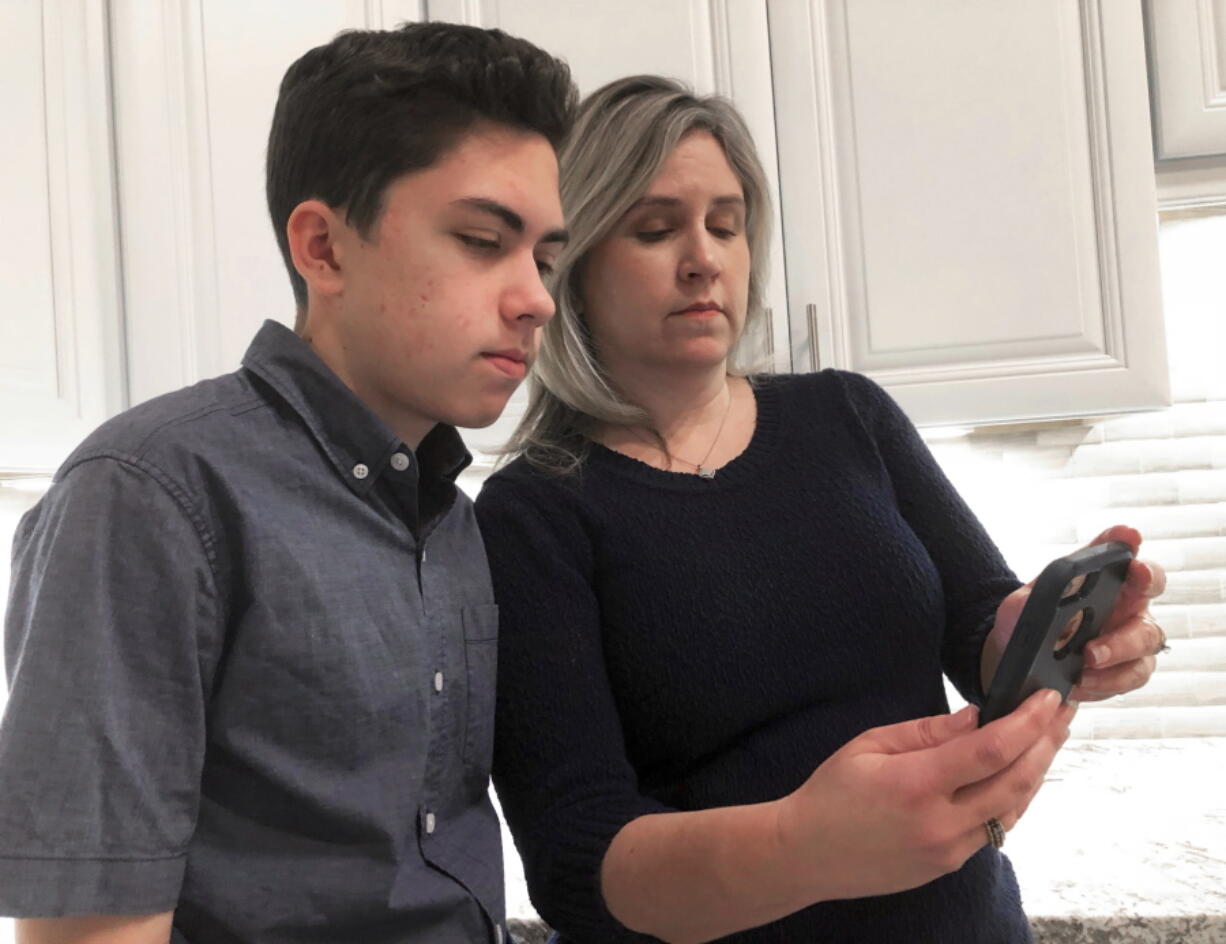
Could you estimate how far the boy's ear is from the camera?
73cm

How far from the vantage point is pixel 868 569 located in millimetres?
874

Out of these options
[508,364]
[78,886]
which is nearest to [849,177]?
[508,364]

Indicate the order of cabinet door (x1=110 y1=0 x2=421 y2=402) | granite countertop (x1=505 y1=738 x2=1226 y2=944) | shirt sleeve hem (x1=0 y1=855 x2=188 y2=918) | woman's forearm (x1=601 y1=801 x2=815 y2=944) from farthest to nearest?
1. cabinet door (x1=110 y1=0 x2=421 y2=402)
2. granite countertop (x1=505 y1=738 x2=1226 y2=944)
3. woman's forearm (x1=601 y1=801 x2=815 y2=944)
4. shirt sleeve hem (x1=0 y1=855 x2=188 y2=918)

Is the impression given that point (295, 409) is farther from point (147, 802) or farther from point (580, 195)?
point (580, 195)

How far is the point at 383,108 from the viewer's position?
733mm

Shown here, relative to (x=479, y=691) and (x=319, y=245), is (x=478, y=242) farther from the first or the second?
(x=479, y=691)

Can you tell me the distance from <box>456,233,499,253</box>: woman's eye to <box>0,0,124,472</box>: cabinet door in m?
0.76

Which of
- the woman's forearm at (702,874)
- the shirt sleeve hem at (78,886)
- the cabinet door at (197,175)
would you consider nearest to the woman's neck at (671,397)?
the woman's forearm at (702,874)

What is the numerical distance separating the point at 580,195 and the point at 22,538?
502 mm

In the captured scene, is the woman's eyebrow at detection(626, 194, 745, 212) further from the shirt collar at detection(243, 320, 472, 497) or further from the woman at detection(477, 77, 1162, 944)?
the shirt collar at detection(243, 320, 472, 497)

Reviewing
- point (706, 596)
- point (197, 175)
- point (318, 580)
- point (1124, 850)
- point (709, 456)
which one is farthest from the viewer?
point (197, 175)

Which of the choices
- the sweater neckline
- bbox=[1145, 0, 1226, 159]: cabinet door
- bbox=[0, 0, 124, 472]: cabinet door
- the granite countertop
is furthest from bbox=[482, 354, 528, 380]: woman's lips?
bbox=[1145, 0, 1226, 159]: cabinet door

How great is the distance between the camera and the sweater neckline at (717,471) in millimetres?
912

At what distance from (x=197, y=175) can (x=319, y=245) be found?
0.85m
